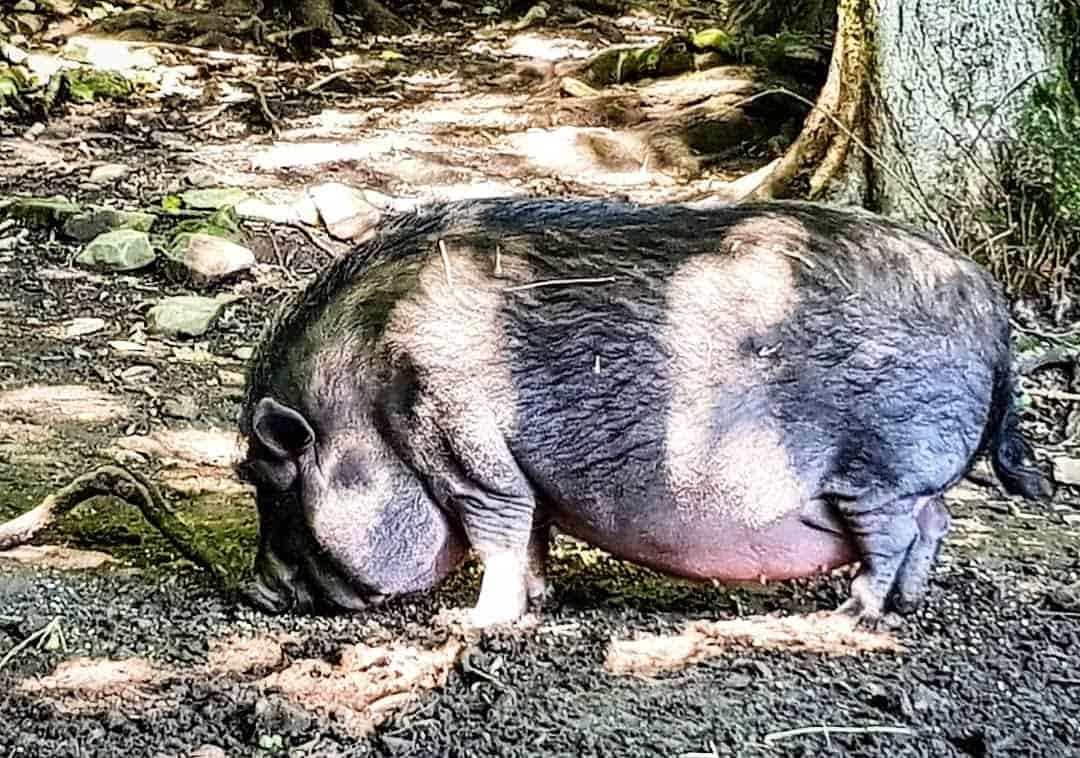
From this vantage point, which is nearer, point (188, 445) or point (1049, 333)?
point (188, 445)

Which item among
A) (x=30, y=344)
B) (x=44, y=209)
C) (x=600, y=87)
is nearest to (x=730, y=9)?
(x=600, y=87)

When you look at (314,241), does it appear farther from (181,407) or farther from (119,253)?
(119,253)

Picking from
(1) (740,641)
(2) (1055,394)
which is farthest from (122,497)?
(2) (1055,394)

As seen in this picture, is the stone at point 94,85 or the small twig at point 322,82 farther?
the small twig at point 322,82

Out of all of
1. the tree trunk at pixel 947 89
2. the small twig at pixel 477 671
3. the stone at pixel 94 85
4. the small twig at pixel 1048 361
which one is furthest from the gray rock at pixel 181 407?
the stone at pixel 94 85

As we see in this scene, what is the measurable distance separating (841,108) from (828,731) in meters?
4.30

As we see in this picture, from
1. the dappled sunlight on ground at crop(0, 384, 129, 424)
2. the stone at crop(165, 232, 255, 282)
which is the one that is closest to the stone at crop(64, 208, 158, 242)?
the stone at crop(165, 232, 255, 282)

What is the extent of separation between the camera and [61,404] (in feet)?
20.1

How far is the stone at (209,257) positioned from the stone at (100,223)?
1.62ft

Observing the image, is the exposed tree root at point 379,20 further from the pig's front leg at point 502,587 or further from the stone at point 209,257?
the pig's front leg at point 502,587

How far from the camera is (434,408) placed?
12.4 ft

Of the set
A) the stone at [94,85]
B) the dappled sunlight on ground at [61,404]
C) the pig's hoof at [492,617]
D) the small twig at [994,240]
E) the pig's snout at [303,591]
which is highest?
the pig's hoof at [492,617]

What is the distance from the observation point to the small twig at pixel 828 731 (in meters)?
3.35

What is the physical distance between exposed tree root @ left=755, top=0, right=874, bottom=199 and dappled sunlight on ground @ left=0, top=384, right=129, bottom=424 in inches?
Result: 120
